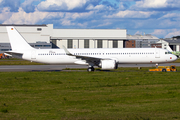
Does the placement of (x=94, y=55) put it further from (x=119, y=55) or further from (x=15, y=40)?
(x=15, y=40)

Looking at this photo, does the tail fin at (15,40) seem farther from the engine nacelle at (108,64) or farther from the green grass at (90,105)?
the green grass at (90,105)

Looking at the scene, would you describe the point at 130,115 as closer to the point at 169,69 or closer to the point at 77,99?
the point at 77,99

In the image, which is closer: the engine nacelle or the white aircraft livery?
the engine nacelle

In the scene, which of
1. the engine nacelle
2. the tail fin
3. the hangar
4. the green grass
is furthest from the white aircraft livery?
the hangar

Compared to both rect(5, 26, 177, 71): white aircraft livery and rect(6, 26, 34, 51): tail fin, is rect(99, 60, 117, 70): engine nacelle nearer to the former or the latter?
rect(5, 26, 177, 71): white aircraft livery

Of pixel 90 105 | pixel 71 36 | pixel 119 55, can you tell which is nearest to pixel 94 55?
pixel 119 55

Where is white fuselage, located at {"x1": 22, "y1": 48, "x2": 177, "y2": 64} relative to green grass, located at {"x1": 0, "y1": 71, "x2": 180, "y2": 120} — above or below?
above

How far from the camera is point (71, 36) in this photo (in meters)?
116

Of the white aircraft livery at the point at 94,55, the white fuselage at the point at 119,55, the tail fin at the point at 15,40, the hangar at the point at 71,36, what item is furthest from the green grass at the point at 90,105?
the hangar at the point at 71,36

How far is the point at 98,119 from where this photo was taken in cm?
966

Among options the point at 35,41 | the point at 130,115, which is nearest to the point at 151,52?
the point at 130,115

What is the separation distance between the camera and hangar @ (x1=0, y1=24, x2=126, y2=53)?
380ft

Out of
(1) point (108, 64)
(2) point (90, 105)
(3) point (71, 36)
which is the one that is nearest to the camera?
(2) point (90, 105)

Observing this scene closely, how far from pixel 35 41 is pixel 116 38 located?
4130 centimetres
